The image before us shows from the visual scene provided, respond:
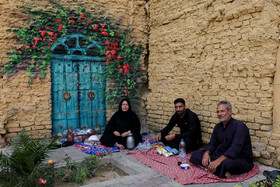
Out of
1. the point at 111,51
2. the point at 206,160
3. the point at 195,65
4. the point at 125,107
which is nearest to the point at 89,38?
the point at 111,51

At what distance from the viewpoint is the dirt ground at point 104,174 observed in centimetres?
326

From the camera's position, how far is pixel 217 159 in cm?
332

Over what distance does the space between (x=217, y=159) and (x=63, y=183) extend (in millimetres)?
2105

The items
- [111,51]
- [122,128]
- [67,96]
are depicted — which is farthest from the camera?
[111,51]

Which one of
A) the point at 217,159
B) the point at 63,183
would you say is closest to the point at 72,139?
the point at 63,183

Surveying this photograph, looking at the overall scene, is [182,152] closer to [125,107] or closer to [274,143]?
[274,143]

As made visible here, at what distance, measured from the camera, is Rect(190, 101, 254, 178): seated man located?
324 centimetres

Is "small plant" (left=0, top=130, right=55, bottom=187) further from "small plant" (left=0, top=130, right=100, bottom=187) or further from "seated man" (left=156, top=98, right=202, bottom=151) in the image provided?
"seated man" (left=156, top=98, right=202, bottom=151)

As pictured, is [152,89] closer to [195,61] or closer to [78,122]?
[195,61]

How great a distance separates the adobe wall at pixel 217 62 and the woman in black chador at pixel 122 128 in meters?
0.90

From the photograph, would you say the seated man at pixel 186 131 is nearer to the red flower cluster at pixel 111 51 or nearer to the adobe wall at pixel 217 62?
the adobe wall at pixel 217 62

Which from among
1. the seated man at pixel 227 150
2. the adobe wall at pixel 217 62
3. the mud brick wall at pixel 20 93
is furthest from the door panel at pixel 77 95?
the seated man at pixel 227 150

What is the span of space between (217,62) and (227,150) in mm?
1692

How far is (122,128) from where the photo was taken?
5121mm
